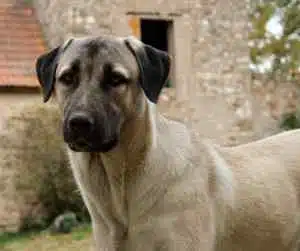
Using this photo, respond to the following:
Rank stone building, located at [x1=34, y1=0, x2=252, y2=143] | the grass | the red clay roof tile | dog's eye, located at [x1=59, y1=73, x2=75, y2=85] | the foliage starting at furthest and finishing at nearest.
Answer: the foliage
stone building, located at [x1=34, y1=0, x2=252, y2=143]
the red clay roof tile
the grass
dog's eye, located at [x1=59, y1=73, x2=75, y2=85]

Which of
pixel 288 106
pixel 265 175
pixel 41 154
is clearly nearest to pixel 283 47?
pixel 288 106

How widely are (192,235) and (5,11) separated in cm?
1323

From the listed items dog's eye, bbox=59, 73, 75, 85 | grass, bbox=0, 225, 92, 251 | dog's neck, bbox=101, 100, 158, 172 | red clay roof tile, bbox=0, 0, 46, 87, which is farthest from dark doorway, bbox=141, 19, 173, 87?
dog's eye, bbox=59, 73, 75, 85

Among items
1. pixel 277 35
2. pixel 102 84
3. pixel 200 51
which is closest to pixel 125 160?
pixel 102 84

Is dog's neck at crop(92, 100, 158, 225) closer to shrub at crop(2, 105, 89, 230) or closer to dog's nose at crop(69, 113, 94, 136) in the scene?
dog's nose at crop(69, 113, 94, 136)

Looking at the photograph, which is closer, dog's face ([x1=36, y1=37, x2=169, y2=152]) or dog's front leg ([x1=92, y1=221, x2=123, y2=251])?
dog's face ([x1=36, y1=37, x2=169, y2=152])

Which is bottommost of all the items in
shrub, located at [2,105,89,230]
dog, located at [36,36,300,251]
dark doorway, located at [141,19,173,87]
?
shrub, located at [2,105,89,230]

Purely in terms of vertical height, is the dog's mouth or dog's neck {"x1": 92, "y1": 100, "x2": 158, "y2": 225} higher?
the dog's mouth

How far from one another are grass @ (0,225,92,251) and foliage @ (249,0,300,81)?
1283 centimetres

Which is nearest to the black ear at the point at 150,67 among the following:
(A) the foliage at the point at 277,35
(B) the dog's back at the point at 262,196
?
(B) the dog's back at the point at 262,196

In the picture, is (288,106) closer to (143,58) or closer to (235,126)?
(235,126)

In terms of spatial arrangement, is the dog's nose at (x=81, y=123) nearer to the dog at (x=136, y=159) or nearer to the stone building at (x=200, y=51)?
the dog at (x=136, y=159)

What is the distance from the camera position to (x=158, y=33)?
61.2 ft

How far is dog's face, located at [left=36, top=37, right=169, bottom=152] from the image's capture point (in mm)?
4316
